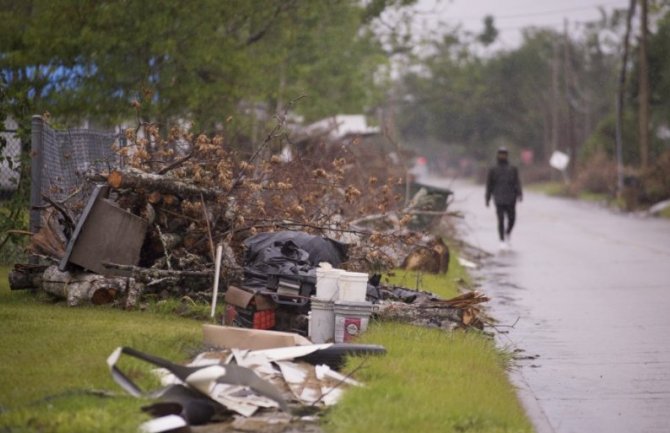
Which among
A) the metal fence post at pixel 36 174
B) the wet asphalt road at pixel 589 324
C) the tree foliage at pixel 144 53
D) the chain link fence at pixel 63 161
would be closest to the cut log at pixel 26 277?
the chain link fence at pixel 63 161

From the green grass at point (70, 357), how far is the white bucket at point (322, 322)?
0.97 metres

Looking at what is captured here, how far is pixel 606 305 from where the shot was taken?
15273mm

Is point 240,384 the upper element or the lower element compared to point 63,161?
lower

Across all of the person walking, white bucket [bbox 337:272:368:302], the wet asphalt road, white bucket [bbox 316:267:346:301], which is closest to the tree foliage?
the person walking

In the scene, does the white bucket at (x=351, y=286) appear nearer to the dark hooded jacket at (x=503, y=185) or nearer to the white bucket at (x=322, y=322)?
the white bucket at (x=322, y=322)

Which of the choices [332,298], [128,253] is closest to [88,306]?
[128,253]

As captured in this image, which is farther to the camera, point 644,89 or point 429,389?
point 644,89

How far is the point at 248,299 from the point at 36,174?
13.2 ft

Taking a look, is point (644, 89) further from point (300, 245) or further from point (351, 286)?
point (351, 286)

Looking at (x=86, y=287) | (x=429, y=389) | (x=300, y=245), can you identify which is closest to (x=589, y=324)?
(x=300, y=245)

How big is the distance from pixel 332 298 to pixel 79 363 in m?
2.53

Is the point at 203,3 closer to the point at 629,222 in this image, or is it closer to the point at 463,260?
the point at 463,260

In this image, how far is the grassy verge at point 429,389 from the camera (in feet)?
24.1

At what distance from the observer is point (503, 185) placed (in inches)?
1012
